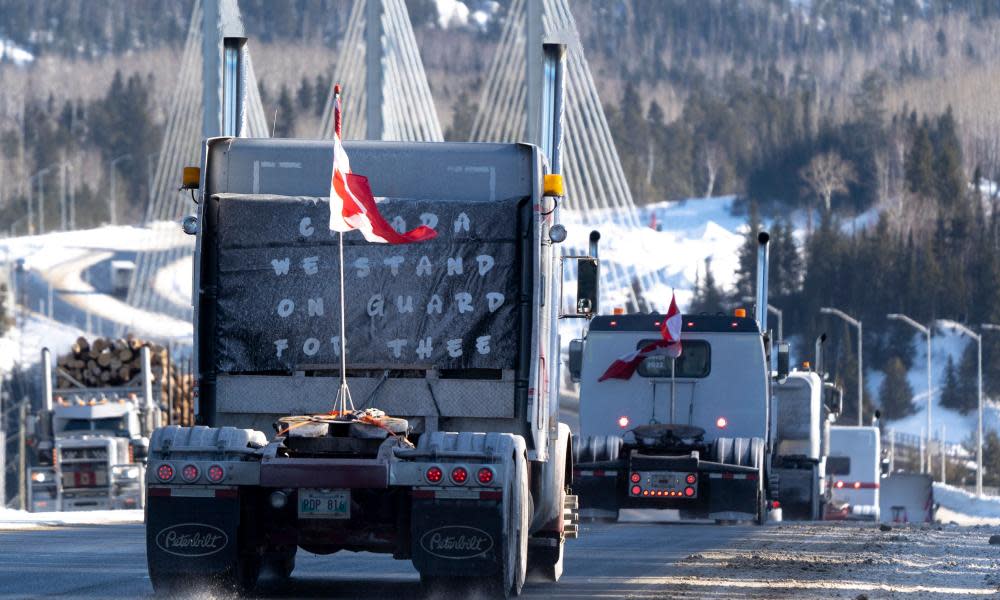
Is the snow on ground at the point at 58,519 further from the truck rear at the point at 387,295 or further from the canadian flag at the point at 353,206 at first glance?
the canadian flag at the point at 353,206

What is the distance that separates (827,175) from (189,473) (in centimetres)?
17790

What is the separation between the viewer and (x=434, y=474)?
504 inches

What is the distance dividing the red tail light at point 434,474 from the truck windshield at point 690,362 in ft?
50.2

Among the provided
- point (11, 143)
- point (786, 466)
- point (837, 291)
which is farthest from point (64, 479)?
point (11, 143)

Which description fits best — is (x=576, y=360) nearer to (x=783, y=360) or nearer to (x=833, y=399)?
(x=783, y=360)

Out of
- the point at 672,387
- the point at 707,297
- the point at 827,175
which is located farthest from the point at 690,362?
the point at 827,175

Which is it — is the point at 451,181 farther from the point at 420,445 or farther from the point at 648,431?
the point at 648,431

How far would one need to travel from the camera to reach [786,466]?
33156 millimetres

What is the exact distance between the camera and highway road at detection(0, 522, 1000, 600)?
1499 cm

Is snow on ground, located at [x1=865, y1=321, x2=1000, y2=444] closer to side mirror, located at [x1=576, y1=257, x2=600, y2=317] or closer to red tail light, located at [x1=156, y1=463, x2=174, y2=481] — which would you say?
side mirror, located at [x1=576, y1=257, x2=600, y2=317]

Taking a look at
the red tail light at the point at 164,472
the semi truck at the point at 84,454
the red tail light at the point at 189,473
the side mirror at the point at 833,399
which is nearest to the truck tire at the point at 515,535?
the red tail light at the point at 189,473

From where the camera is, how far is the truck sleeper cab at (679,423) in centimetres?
2684

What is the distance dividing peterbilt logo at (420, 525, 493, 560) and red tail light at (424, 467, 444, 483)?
0.94 ft

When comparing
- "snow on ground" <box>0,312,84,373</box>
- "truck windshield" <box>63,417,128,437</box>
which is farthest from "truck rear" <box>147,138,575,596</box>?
"snow on ground" <box>0,312,84,373</box>
